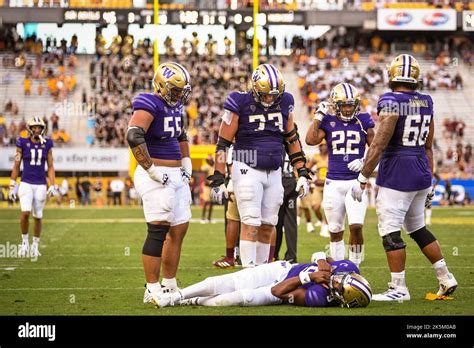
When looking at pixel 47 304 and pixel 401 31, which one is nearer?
pixel 47 304

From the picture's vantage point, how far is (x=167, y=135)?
8602 mm

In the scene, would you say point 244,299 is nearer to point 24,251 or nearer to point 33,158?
point 24,251

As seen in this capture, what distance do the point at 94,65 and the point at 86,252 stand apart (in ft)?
83.8

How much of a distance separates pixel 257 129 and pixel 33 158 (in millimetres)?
5367

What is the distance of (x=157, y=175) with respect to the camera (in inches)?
328

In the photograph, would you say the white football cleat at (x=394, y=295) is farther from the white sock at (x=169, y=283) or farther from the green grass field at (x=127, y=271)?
the white sock at (x=169, y=283)

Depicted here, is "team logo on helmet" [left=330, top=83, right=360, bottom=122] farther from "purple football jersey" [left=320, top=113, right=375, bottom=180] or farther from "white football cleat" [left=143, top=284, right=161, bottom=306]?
"white football cleat" [left=143, top=284, right=161, bottom=306]

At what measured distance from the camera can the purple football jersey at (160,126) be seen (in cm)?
847

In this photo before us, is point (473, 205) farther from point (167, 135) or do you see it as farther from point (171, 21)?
point (167, 135)

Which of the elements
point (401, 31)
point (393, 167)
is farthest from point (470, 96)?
point (393, 167)

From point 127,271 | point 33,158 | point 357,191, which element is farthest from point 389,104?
point 33,158

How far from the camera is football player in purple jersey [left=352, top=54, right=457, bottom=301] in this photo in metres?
8.55

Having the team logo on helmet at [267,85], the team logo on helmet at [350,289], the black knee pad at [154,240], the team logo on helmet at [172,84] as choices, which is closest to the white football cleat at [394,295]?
the team logo on helmet at [350,289]

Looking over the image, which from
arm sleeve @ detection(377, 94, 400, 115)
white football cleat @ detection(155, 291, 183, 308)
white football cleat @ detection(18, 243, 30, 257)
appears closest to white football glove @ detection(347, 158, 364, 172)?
arm sleeve @ detection(377, 94, 400, 115)
